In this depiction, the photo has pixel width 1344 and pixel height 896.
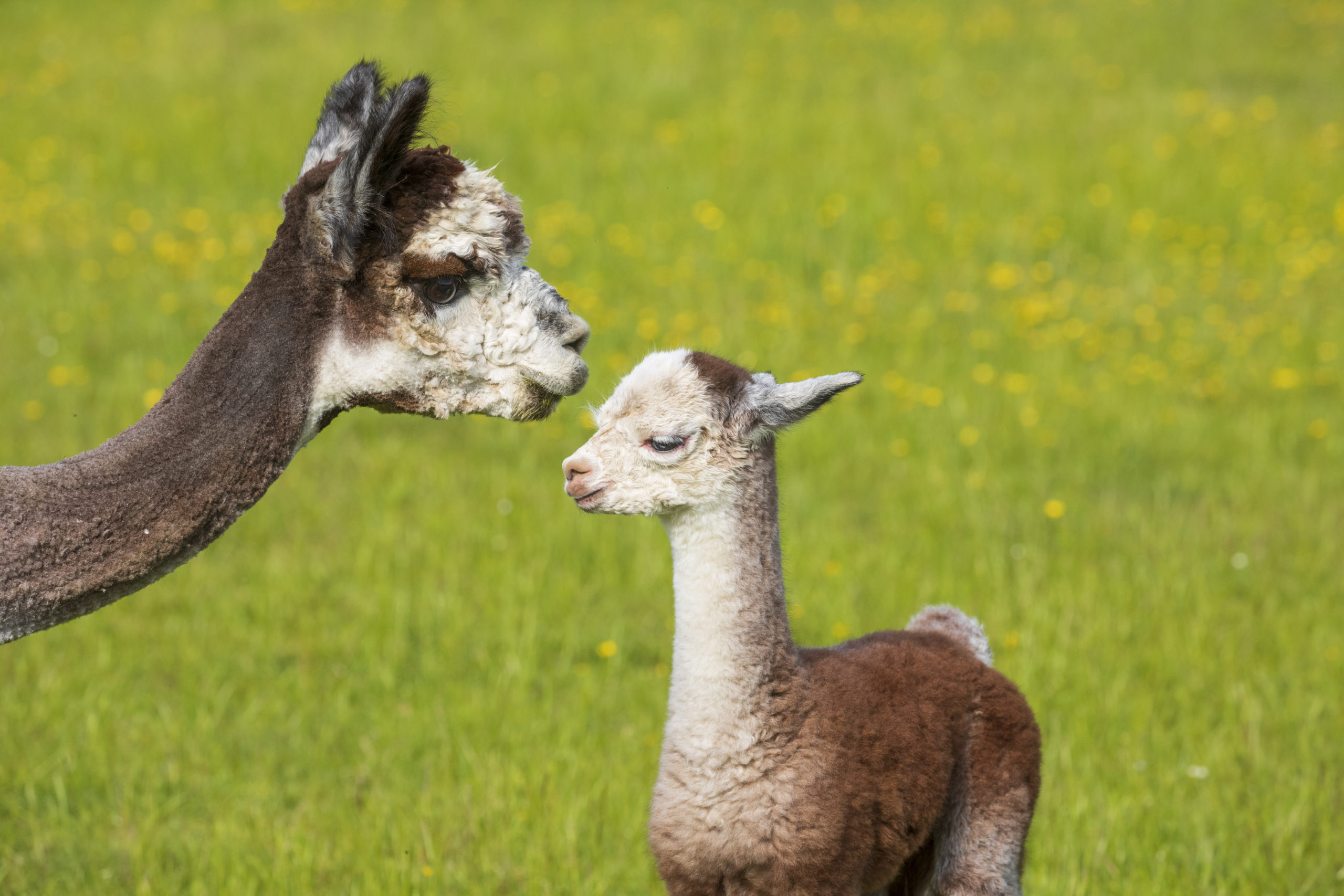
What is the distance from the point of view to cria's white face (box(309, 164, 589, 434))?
3.39 metres

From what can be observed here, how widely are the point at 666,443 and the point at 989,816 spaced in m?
1.39

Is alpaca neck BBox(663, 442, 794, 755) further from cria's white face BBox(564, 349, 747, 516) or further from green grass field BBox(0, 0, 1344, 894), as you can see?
green grass field BBox(0, 0, 1344, 894)

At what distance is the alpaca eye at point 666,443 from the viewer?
3.50 metres

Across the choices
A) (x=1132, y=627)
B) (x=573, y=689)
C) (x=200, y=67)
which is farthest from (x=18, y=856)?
(x=200, y=67)

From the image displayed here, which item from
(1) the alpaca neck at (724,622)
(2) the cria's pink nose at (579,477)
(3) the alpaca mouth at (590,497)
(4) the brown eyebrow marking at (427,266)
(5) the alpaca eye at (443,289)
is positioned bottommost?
(1) the alpaca neck at (724,622)

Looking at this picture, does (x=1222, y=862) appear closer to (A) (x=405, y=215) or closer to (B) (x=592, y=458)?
(B) (x=592, y=458)

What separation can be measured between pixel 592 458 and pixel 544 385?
0.23 metres

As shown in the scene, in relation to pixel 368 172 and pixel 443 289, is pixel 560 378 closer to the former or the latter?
pixel 443 289

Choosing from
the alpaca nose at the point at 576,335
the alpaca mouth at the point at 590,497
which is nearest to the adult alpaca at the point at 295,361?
the alpaca nose at the point at 576,335

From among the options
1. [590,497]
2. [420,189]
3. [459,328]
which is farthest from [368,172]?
[590,497]

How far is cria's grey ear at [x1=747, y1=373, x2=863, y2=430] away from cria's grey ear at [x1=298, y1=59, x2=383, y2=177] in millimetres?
1226

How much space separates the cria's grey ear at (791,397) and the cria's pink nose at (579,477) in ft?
1.46

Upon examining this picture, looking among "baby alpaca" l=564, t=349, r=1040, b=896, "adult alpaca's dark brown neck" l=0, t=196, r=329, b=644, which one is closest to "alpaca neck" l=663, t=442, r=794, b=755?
"baby alpaca" l=564, t=349, r=1040, b=896

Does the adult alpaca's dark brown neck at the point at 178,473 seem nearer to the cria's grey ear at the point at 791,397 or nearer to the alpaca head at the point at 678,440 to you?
the alpaca head at the point at 678,440
